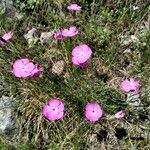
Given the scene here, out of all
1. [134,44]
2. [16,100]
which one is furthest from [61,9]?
[16,100]

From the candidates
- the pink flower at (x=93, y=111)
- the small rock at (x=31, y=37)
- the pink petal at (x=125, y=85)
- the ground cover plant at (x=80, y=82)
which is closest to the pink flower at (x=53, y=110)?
the ground cover plant at (x=80, y=82)

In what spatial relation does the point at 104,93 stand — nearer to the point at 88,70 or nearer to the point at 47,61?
the point at 88,70

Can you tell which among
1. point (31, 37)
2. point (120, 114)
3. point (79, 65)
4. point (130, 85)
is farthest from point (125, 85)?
point (31, 37)

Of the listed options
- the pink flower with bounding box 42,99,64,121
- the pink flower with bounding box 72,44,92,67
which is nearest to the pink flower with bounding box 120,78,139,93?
the pink flower with bounding box 72,44,92,67

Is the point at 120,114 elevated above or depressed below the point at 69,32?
below

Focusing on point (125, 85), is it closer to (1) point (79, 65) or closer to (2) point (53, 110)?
(1) point (79, 65)

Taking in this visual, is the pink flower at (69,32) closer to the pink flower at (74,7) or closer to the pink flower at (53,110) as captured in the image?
the pink flower at (74,7)
